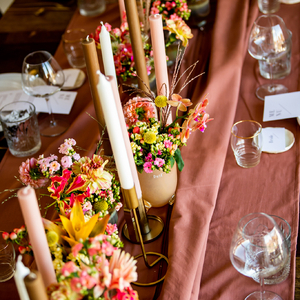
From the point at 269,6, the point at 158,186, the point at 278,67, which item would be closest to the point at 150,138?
the point at 158,186

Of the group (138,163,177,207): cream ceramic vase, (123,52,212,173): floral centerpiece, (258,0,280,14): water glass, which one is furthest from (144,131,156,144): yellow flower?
(258,0,280,14): water glass

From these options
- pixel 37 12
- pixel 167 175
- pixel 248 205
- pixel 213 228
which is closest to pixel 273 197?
pixel 248 205

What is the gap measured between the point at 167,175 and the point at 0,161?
0.61 meters

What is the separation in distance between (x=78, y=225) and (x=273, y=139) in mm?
655

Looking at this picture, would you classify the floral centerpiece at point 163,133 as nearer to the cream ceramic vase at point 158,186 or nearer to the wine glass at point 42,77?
the cream ceramic vase at point 158,186

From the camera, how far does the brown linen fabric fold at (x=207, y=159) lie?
0.71m

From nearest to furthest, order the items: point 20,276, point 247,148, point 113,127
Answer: point 20,276, point 113,127, point 247,148

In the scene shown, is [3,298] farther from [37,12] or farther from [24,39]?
[37,12]

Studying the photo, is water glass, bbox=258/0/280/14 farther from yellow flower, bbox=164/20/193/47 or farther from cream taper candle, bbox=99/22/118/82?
cream taper candle, bbox=99/22/118/82

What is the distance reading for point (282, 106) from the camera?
1.11 meters

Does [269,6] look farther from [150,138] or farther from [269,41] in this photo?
[150,138]

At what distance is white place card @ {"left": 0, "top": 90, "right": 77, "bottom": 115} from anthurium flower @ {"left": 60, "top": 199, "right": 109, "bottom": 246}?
0.72 metres

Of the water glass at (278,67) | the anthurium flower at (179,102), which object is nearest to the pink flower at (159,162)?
the anthurium flower at (179,102)

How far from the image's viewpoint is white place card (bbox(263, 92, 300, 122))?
1.08m
